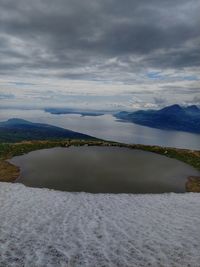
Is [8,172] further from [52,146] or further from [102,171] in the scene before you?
[52,146]

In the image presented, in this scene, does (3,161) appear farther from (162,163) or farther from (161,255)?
(161,255)

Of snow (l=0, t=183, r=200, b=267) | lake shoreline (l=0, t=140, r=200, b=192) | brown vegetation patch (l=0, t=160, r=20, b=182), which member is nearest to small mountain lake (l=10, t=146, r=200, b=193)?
brown vegetation patch (l=0, t=160, r=20, b=182)

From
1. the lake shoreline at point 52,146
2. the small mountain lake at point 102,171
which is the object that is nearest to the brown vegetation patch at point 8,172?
the lake shoreline at point 52,146

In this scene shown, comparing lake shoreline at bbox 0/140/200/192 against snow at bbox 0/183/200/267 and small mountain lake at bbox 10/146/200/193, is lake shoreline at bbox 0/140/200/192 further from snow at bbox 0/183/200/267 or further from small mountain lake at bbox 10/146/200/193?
snow at bbox 0/183/200/267

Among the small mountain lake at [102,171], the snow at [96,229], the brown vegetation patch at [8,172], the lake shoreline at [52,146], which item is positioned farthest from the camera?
the lake shoreline at [52,146]

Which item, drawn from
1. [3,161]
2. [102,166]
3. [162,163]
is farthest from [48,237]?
[162,163]

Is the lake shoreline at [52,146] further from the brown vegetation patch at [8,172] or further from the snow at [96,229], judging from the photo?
the snow at [96,229]
